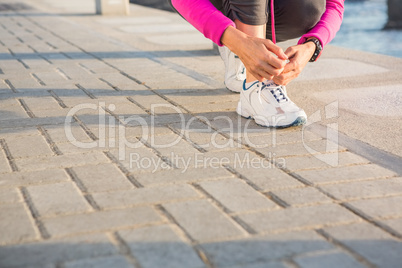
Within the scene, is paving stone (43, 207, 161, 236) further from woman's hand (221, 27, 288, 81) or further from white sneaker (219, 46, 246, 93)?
white sneaker (219, 46, 246, 93)

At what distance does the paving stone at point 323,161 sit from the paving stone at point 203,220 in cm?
52

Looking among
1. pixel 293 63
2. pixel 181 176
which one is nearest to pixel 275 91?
pixel 293 63

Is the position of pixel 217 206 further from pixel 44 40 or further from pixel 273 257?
pixel 44 40

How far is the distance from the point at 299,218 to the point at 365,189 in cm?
37

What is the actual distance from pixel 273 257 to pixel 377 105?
1820 millimetres

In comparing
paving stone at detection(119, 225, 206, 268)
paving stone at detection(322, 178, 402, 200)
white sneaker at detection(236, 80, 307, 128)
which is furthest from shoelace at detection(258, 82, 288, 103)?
paving stone at detection(119, 225, 206, 268)

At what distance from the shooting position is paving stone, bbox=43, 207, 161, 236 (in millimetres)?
1716

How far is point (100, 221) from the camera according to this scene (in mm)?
1772

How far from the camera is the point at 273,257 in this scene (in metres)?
1.56

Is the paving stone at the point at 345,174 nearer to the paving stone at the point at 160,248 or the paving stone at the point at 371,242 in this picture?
the paving stone at the point at 371,242

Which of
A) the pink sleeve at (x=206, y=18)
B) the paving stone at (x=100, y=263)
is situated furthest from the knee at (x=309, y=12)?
the paving stone at (x=100, y=263)

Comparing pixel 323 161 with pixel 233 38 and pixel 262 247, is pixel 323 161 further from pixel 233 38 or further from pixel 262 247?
pixel 262 247

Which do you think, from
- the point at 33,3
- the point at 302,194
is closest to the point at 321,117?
the point at 302,194

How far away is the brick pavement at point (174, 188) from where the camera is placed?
159 cm
